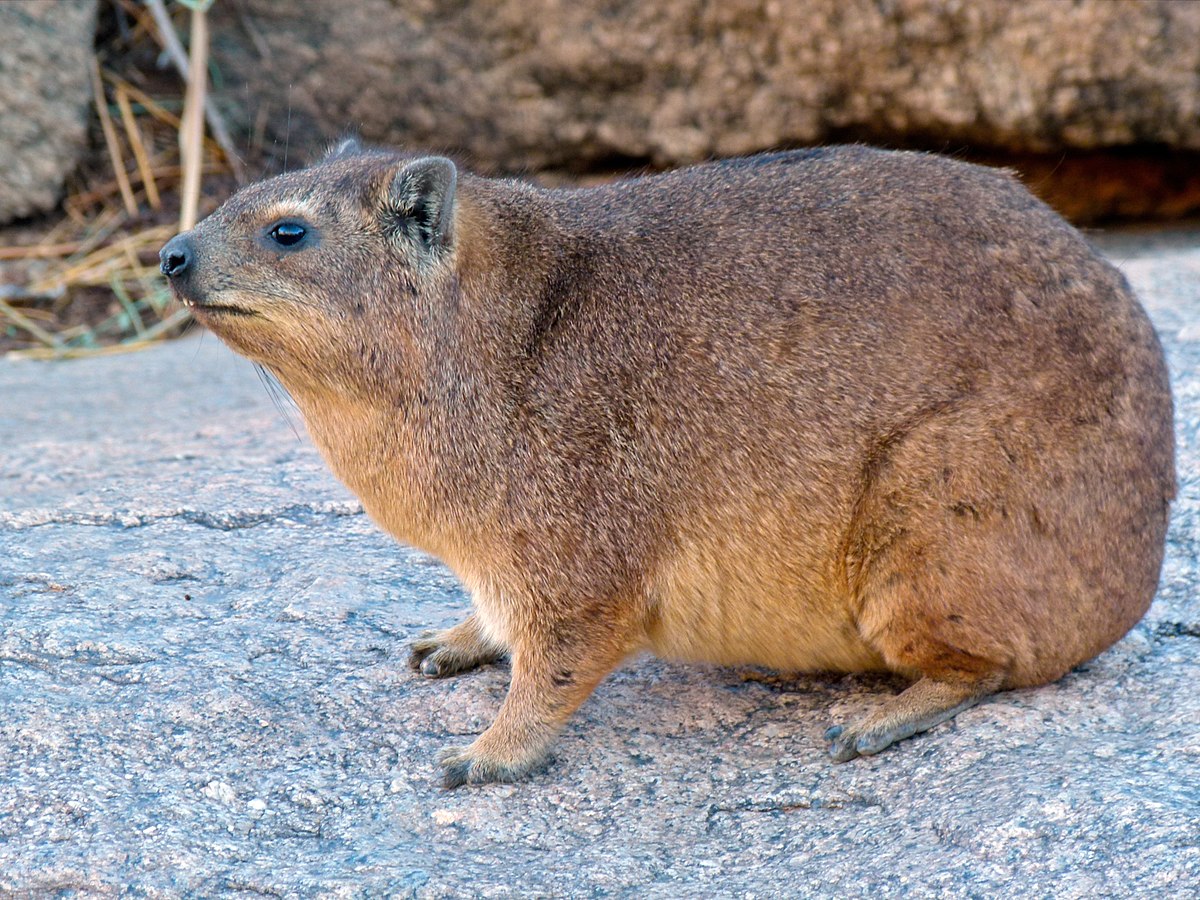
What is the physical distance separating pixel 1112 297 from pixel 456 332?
6.27ft

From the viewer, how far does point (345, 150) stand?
15.9 feet

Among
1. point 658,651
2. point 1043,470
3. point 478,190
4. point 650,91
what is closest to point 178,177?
point 650,91

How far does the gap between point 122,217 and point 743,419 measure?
710 cm

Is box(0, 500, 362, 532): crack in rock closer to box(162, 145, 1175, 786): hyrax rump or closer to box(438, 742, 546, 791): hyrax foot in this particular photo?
box(162, 145, 1175, 786): hyrax rump

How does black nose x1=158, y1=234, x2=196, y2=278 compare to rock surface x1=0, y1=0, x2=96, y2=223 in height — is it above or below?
above

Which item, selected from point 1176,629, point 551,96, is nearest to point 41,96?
point 551,96

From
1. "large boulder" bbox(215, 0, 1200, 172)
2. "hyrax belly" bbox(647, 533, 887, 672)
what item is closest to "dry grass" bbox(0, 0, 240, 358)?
"large boulder" bbox(215, 0, 1200, 172)

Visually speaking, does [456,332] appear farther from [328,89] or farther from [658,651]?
[328,89]

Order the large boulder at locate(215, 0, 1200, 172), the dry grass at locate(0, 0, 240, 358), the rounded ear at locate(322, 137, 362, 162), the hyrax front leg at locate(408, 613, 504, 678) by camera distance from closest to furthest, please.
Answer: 1. the hyrax front leg at locate(408, 613, 504, 678)
2. the rounded ear at locate(322, 137, 362, 162)
3. the large boulder at locate(215, 0, 1200, 172)
4. the dry grass at locate(0, 0, 240, 358)

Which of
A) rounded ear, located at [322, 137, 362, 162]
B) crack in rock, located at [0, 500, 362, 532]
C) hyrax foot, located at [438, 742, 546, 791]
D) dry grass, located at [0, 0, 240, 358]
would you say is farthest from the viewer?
dry grass, located at [0, 0, 240, 358]

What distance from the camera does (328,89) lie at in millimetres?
9984

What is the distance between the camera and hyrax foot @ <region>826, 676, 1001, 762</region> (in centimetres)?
412

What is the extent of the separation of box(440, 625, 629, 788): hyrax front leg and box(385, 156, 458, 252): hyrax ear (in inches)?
47.5

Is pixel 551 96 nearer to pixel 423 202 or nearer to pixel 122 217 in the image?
pixel 122 217
